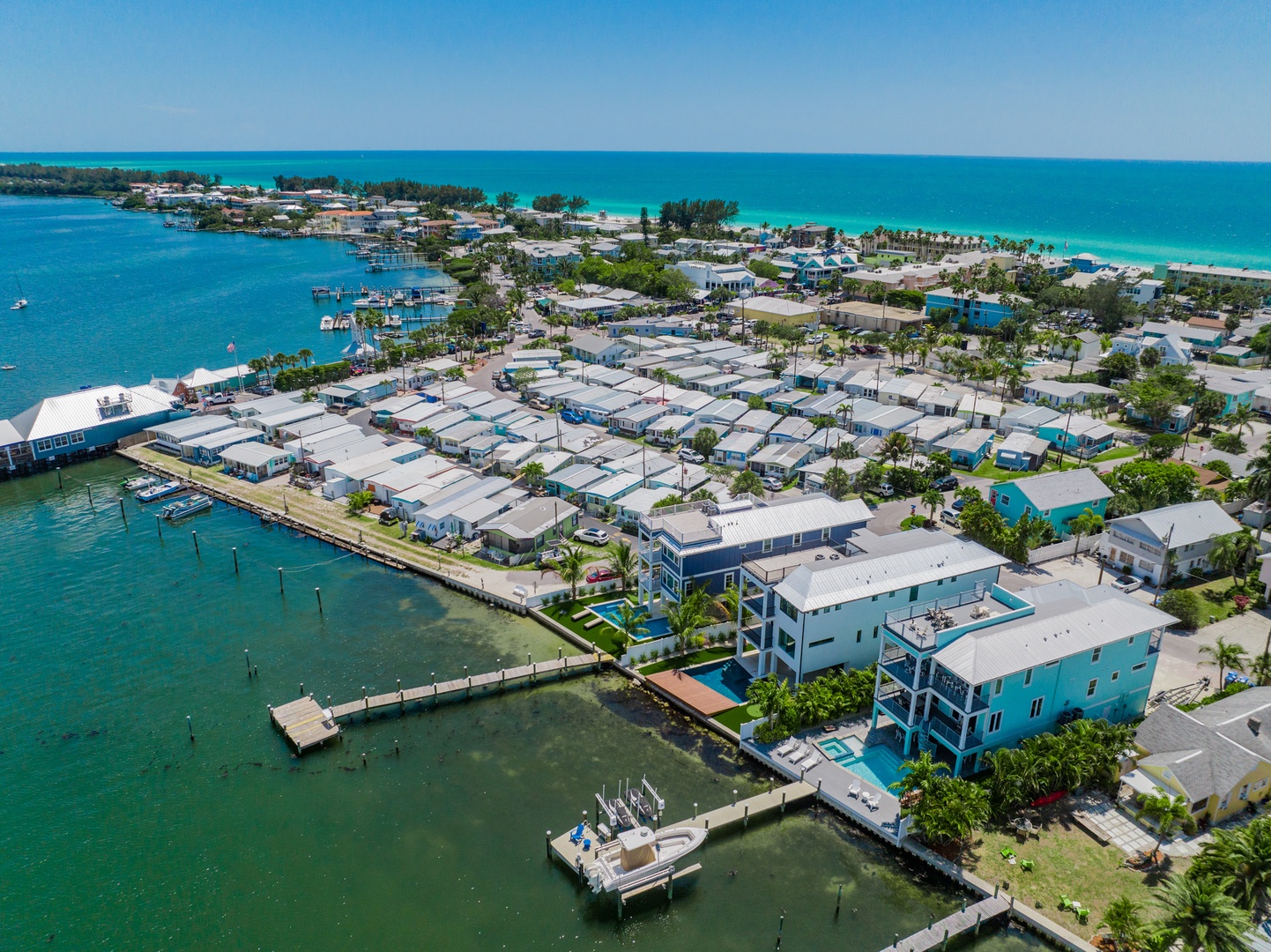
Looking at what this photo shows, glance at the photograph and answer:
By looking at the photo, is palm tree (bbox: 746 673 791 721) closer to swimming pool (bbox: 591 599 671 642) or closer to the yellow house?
swimming pool (bbox: 591 599 671 642)

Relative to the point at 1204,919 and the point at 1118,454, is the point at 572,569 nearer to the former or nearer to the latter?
the point at 1204,919

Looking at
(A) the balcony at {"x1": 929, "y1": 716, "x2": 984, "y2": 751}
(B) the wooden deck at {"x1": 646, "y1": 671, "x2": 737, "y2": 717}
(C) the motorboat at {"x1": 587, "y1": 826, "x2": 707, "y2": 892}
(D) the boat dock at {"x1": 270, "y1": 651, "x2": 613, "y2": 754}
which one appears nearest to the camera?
(C) the motorboat at {"x1": 587, "y1": 826, "x2": 707, "y2": 892}

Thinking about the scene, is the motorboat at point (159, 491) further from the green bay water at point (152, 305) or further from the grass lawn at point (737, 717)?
the grass lawn at point (737, 717)

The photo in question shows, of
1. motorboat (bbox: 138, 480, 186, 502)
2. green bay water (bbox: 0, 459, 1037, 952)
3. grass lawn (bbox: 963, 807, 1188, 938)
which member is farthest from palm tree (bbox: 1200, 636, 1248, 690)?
motorboat (bbox: 138, 480, 186, 502)

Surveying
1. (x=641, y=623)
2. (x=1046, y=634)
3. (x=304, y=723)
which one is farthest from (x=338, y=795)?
(x=1046, y=634)

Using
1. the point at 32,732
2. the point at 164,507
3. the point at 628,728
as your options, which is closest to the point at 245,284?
the point at 164,507

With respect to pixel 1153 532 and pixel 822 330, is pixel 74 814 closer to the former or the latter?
pixel 1153 532

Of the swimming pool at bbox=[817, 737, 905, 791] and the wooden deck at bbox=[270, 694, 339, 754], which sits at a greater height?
the swimming pool at bbox=[817, 737, 905, 791]
